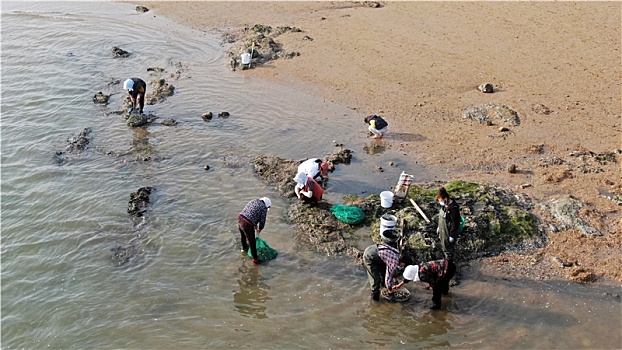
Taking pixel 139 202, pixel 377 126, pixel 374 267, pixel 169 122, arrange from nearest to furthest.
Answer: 1. pixel 374 267
2. pixel 139 202
3. pixel 377 126
4. pixel 169 122

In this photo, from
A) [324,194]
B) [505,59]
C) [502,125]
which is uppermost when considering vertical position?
[505,59]

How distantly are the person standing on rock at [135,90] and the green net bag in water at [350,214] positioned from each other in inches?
295

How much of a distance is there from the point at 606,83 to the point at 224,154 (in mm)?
11295

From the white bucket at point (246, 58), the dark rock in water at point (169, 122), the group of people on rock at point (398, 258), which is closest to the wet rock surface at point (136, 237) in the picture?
the group of people on rock at point (398, 258)

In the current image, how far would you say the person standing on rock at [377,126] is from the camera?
1283 cm

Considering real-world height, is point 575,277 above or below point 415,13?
below

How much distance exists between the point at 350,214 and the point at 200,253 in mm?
3021

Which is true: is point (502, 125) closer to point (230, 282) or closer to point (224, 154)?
point (224, 154)

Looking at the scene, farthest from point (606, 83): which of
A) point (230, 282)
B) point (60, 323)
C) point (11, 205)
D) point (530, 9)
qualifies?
point (11, 205)

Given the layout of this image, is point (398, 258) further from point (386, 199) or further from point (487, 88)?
point (487, 88)

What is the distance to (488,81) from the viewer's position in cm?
1546

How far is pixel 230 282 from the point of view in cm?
905

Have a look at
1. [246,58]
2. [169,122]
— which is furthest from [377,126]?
[246,58]

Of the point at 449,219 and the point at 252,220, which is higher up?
the point at 449,219
